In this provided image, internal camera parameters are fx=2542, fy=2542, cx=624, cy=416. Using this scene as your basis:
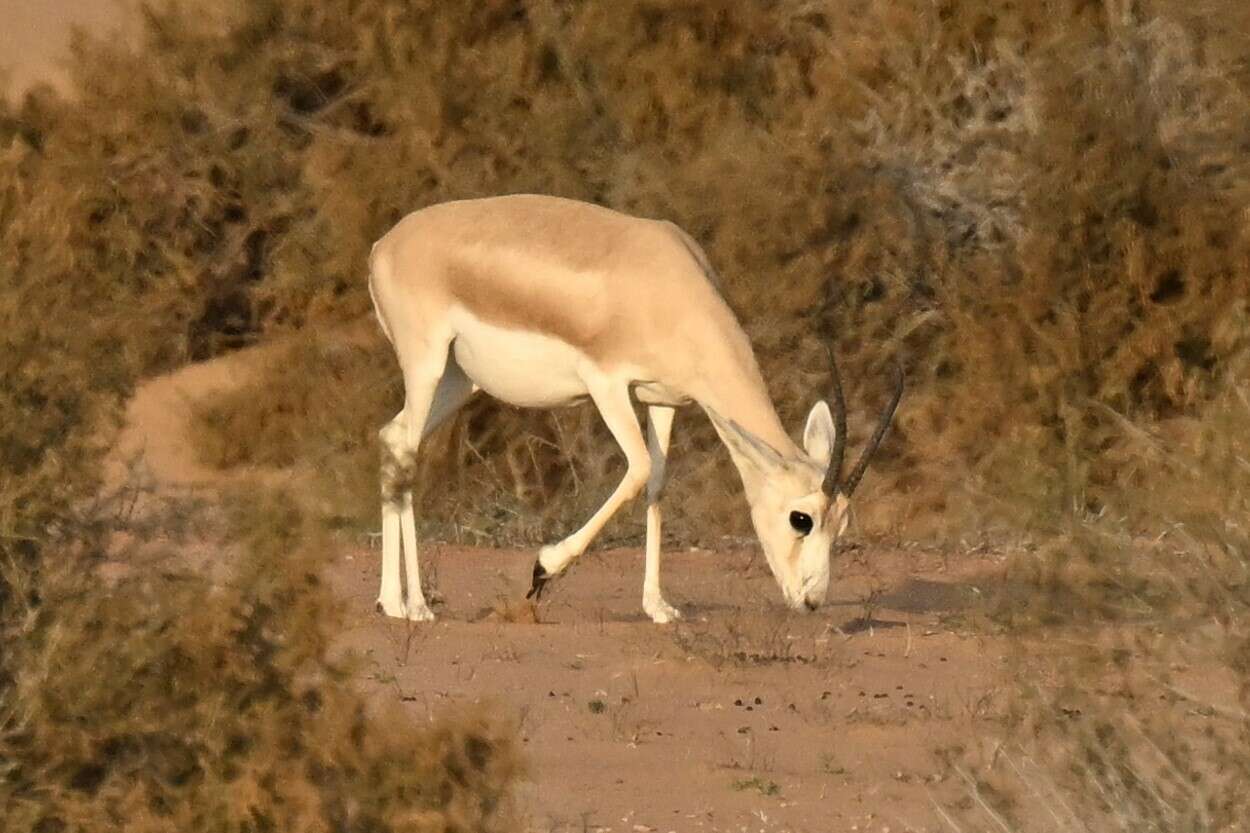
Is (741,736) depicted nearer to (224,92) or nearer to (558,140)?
(558,140)

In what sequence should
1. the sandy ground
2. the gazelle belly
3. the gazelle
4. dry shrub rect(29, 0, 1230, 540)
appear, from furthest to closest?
the sandy ground, dry shrub rect(29, 0, 1230, 540), the gazelle belly, the gazelle

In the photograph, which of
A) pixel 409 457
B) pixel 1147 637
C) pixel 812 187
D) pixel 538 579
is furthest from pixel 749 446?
pixel 812 187

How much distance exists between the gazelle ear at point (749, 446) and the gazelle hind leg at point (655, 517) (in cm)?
62

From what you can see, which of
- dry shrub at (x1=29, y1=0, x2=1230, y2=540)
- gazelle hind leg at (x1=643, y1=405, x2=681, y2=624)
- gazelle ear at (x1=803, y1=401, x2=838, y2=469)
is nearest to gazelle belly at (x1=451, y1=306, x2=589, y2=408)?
gazelle hind leg at (x1=643, y1=405, x2=681, y2=624)

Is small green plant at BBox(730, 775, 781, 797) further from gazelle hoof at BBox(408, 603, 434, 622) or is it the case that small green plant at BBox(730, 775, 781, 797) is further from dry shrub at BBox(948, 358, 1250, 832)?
gazelle hoof at BBox(408, 603, 434, 622)

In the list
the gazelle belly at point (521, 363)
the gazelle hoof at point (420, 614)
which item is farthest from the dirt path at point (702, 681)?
the gazelle belly at point (521, 363)

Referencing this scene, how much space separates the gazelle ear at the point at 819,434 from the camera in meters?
12.1

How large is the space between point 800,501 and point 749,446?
452mm

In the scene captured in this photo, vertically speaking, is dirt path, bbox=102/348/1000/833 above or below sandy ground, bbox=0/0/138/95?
above

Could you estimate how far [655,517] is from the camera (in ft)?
40.9

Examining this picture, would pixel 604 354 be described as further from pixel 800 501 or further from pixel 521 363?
pixel 800 501

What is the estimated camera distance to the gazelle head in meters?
11.5

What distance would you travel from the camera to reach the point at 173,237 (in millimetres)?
19719

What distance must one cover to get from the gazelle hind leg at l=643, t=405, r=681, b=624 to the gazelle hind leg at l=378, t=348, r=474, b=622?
1036mm
